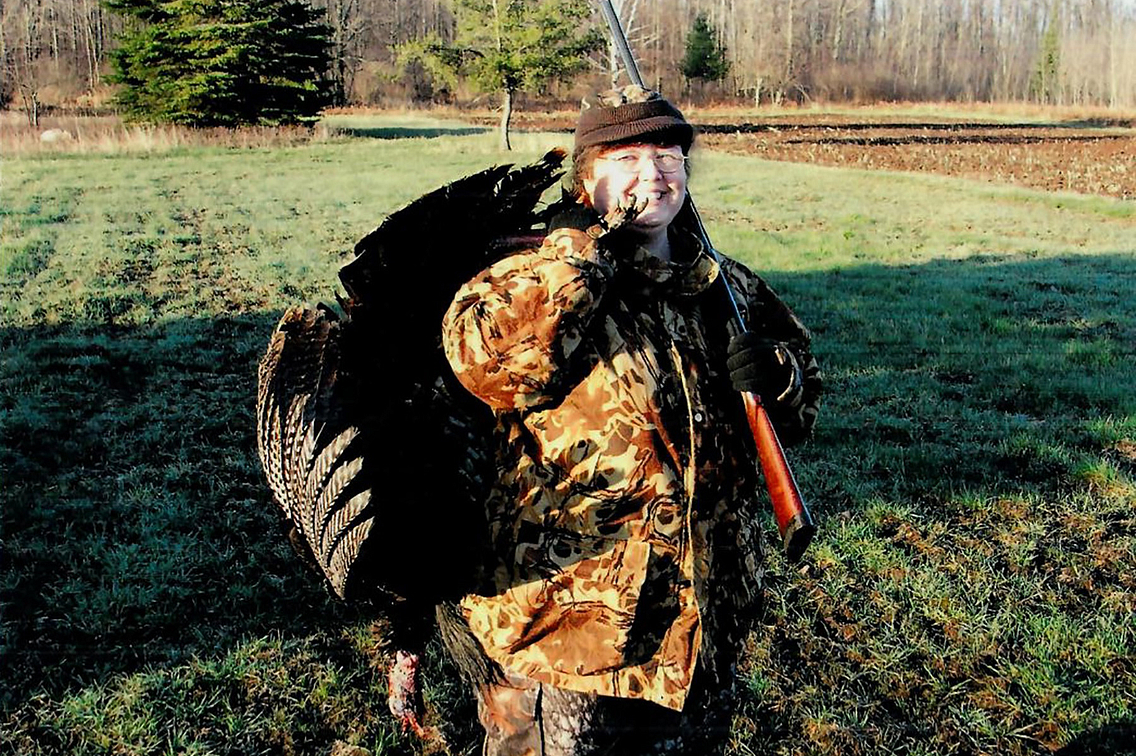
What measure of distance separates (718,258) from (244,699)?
2.43m

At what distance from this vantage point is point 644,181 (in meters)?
2.07

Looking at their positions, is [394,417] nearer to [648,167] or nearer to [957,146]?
[648,167]

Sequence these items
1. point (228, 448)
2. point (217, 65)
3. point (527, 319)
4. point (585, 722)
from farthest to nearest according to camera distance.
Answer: point (217, 65), point (228, 448), point (585, 722), point (527, 319)

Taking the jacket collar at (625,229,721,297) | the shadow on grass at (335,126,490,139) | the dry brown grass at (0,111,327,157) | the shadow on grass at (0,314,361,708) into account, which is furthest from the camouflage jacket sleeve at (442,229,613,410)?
the shadow on grass at (335,126,490,139)

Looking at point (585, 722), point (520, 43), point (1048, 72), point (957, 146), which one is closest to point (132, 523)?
point (585, 722)

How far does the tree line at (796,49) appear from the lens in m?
52.2

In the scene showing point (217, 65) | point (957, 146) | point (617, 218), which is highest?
point (217, 65)

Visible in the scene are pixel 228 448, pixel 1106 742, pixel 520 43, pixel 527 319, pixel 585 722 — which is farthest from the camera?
pixel 520 43

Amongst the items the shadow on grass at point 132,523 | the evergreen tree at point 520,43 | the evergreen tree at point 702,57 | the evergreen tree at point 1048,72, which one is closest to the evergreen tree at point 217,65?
the evergreen tree at point 520,43

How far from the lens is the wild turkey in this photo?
6.05 feet

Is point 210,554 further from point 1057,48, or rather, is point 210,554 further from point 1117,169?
point 1057,48

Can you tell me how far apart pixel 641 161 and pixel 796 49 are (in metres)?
83.9

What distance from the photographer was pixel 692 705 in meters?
2.11

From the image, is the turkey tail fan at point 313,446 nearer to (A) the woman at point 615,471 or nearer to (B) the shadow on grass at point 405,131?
(A) the woman at point 615,471
